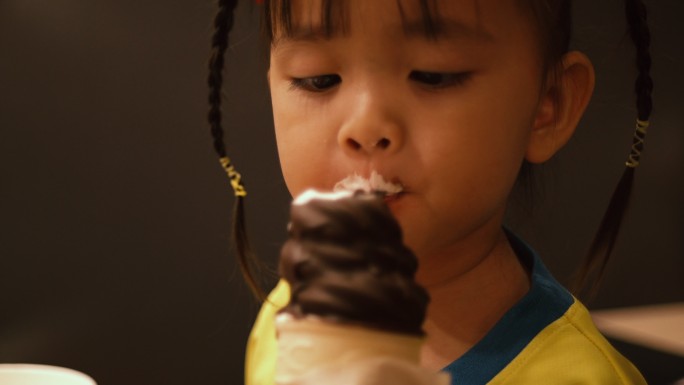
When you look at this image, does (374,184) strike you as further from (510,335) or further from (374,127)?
(510,335)

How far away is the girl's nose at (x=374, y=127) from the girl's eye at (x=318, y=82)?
61 millimetres

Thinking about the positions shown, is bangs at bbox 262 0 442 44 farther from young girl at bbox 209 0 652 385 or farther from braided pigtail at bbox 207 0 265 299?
braided pigtail at bbox 207 0 265 299

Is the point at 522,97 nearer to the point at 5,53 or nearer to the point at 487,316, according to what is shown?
the point at 487,316

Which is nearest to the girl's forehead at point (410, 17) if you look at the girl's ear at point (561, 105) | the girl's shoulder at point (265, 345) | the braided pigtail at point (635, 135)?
the girl's ear at point (561, 105)

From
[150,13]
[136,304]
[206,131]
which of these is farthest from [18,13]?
[136,304]

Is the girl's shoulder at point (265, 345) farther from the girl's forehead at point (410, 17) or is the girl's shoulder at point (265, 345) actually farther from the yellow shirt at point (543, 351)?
the girl's forehead at point (410, 17)

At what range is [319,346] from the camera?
21.2 inches

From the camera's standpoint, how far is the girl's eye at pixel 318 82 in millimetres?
824

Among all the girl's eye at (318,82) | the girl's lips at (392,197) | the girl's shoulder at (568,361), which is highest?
the girl's eye at (318,82)

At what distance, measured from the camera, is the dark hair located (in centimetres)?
79

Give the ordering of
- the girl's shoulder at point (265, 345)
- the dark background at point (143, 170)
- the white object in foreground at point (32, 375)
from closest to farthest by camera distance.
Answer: the girl's shoulder at point (265, 345) < the white object in foreground at point (32, 375) < the dark background at point (143, 170)

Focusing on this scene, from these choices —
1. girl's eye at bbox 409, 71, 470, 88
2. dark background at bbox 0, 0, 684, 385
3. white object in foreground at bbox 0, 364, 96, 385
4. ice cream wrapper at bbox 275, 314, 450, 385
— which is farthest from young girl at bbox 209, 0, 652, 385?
white object in foreground at bbox 0, 364, 96, 385

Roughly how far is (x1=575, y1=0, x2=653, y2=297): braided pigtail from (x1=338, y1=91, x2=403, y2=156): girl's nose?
1.39ft

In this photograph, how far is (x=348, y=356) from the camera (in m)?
0.53
